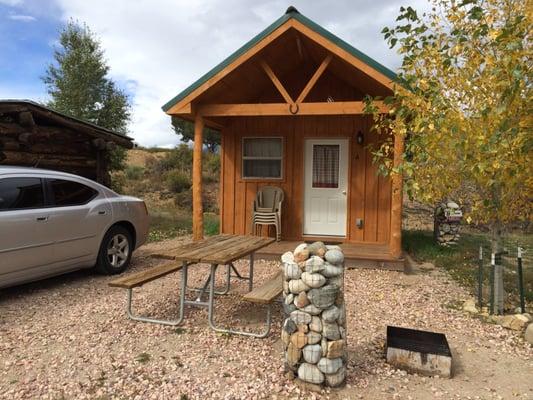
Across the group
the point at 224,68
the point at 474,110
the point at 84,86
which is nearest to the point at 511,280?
the point at 474,110

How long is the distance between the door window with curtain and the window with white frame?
719mm

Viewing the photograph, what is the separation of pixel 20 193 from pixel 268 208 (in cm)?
457

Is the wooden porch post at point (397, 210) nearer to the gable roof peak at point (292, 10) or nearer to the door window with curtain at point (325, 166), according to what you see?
the door window with curtain at point (325, 166)

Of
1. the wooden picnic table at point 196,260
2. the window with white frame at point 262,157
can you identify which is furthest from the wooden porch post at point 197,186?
the wooden picnic table at point 196,260

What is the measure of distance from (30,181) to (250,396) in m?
3.94

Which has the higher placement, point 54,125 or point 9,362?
point 54,125

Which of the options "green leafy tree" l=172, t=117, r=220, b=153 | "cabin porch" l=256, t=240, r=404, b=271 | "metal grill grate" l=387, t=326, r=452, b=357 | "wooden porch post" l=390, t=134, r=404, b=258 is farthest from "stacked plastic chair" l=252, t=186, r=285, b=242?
"green leafy tree" l=172, t=117, r=220, b=153

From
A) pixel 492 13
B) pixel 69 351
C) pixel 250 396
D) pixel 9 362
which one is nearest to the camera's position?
pixel 250 396

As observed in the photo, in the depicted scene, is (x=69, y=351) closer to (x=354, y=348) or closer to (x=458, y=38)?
(x=354, y=348)

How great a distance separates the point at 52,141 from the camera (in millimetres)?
8078

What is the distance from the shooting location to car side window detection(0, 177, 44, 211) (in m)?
4.89

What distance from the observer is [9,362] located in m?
3.53

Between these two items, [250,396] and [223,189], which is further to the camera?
[223,189]

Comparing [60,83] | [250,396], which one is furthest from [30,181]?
[60,83]
